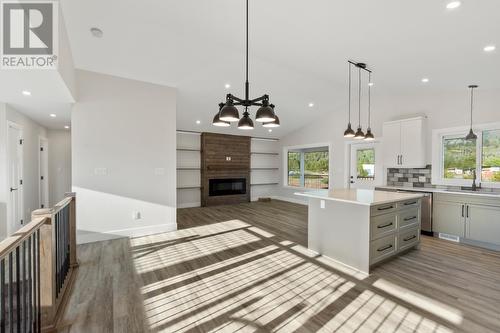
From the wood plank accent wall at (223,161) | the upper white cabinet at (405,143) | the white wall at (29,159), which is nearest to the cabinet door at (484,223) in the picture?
the upper white cabinet at (405,143)

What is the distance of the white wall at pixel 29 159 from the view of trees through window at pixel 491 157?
8783 millimetres

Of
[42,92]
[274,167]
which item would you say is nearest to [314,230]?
[42,92]

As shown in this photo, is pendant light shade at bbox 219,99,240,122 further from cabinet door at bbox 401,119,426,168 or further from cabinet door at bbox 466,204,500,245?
cabinet door at bbox 401,119,426,168

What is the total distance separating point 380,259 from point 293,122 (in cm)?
533

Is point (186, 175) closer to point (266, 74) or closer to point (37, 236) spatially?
point (266, 74)

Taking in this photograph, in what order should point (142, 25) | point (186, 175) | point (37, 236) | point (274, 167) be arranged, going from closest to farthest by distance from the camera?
point (37, 236) < point (142, 25) < point (186, 175) < point (274, 167)

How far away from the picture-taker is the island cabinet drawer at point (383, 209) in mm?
3029

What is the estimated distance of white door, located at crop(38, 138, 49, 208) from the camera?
6477 millimetres

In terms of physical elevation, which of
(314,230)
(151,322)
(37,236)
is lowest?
(151,322)

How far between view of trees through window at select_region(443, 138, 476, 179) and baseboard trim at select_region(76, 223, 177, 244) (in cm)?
584

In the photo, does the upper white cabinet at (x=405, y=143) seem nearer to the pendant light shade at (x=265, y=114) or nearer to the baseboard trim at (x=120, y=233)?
the pendant light shade at (x=265, y=114)

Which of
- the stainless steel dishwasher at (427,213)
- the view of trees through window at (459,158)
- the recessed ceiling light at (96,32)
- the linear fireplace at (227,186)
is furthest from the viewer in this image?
the linear fireplace at (227,186)

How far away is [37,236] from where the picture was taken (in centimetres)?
197

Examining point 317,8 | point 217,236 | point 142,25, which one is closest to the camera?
point 317,8
